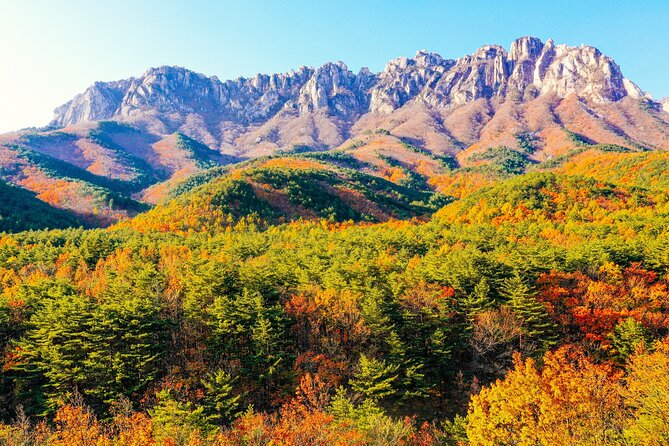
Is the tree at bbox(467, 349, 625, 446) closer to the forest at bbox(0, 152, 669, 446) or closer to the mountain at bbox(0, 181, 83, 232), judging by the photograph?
the forest at bbox(0, 152, 669, 446)

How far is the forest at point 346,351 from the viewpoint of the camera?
31.2 meters

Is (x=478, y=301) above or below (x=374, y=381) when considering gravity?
above

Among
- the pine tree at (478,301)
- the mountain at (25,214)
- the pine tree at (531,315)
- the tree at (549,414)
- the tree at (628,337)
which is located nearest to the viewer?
the tree at (549,414)

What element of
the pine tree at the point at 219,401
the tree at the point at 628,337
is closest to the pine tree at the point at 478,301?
the tree at the point at 628,337

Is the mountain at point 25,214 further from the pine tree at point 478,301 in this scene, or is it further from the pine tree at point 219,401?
the pine tree at point 478,301

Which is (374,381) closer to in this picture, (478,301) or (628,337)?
(478,301)

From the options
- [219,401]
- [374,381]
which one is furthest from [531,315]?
[219,401]

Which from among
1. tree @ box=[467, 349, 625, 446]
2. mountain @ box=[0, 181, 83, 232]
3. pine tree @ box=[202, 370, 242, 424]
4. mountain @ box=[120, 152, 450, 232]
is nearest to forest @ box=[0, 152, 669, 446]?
tree @ box=[467, 349, 625, 446]

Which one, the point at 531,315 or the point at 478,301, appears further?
the point at 478,301

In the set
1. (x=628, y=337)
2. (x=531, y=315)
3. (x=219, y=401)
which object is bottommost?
(x=219, y=401)

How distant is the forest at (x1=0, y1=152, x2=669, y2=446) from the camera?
31.2 meters

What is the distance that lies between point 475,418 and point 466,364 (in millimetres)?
22043

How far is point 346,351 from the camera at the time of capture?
170 feet

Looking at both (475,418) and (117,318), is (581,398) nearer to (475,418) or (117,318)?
(475,418)
